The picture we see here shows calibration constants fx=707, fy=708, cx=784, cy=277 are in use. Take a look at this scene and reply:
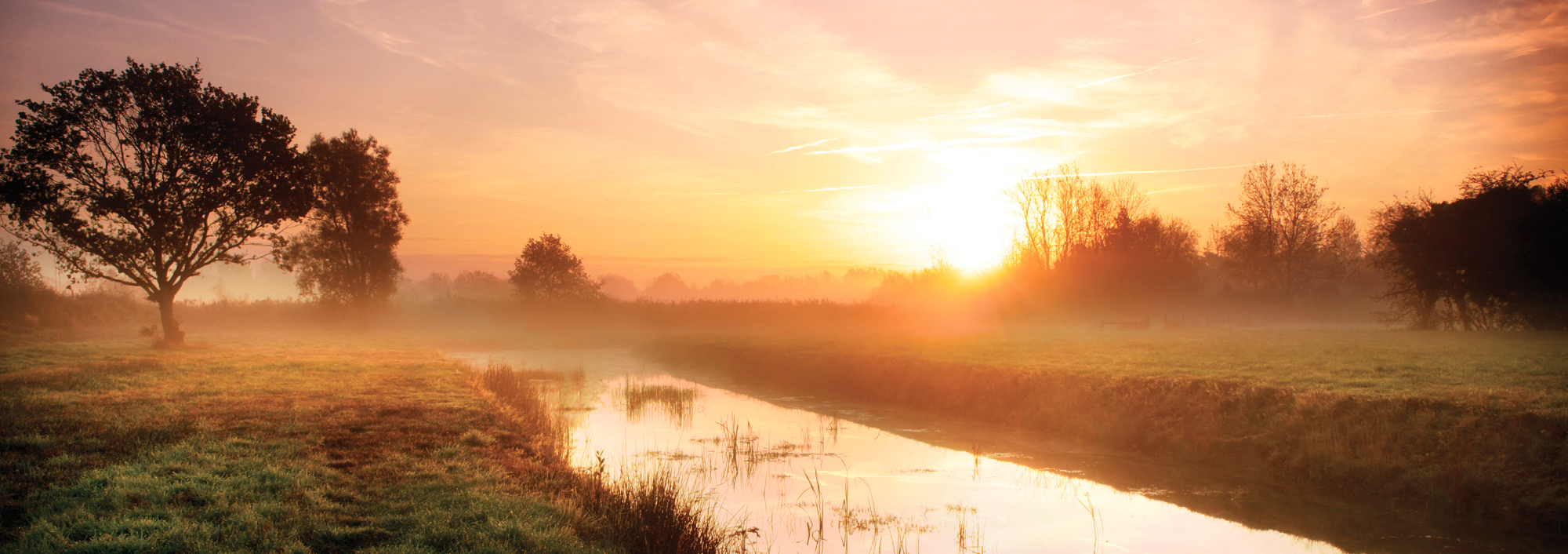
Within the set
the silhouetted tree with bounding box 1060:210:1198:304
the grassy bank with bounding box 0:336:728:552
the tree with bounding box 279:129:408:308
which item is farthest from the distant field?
the tree with bounding box 279:129:408:308

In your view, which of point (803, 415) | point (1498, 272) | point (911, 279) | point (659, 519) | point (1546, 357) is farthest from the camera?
point (911, 279)

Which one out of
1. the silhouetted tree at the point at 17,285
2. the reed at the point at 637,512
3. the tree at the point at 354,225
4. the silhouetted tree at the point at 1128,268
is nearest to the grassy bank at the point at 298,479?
the reed at the point at 637,512

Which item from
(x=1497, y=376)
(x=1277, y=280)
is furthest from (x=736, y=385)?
(x=1277, y=280)

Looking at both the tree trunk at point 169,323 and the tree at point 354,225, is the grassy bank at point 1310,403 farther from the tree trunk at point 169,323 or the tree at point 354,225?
the tree at point 354,225

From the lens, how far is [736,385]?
1069 inches

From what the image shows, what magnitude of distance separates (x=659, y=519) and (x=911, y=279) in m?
53.9

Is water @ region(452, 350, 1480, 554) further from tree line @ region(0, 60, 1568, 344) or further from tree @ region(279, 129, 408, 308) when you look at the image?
tree @ region(279, 129, 408, 308)

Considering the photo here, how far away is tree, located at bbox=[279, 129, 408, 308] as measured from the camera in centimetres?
4494

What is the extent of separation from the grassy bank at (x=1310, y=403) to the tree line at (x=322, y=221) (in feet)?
25.4

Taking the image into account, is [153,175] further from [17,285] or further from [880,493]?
[880,493]

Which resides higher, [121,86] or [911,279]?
[121,86]

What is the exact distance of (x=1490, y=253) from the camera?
30.4m

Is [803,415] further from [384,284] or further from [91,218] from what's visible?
[384,284]

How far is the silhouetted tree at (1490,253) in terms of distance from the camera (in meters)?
29.2
